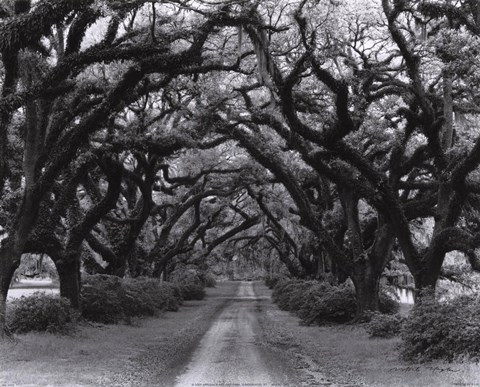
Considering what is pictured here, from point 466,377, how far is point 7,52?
10.1 m

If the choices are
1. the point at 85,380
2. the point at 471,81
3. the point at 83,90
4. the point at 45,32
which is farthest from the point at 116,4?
the point at 471,81

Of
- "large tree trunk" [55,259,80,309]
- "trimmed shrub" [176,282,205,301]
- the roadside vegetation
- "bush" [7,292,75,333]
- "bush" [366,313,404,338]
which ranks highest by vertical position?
the roadside vegetation

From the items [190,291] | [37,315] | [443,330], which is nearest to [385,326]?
[443,330]

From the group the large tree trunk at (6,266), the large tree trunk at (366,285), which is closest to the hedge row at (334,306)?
the large tree trunk at (366,285)

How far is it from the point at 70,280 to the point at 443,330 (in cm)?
1104

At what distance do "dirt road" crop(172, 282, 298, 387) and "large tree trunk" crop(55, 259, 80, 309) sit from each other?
419 centimetres

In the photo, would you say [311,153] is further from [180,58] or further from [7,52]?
[7,52]

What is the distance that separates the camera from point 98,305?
717 inches

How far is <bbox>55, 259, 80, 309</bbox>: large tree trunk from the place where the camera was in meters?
16.5

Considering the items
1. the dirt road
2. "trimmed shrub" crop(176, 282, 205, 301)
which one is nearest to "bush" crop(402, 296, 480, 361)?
the dirt road

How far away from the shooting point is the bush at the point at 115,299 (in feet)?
59.7

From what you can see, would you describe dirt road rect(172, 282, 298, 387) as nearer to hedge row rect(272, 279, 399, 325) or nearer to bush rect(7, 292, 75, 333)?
hedge row rect(272, 279, 399, 325)

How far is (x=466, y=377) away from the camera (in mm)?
8109

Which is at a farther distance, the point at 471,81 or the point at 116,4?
the point at 471,81
